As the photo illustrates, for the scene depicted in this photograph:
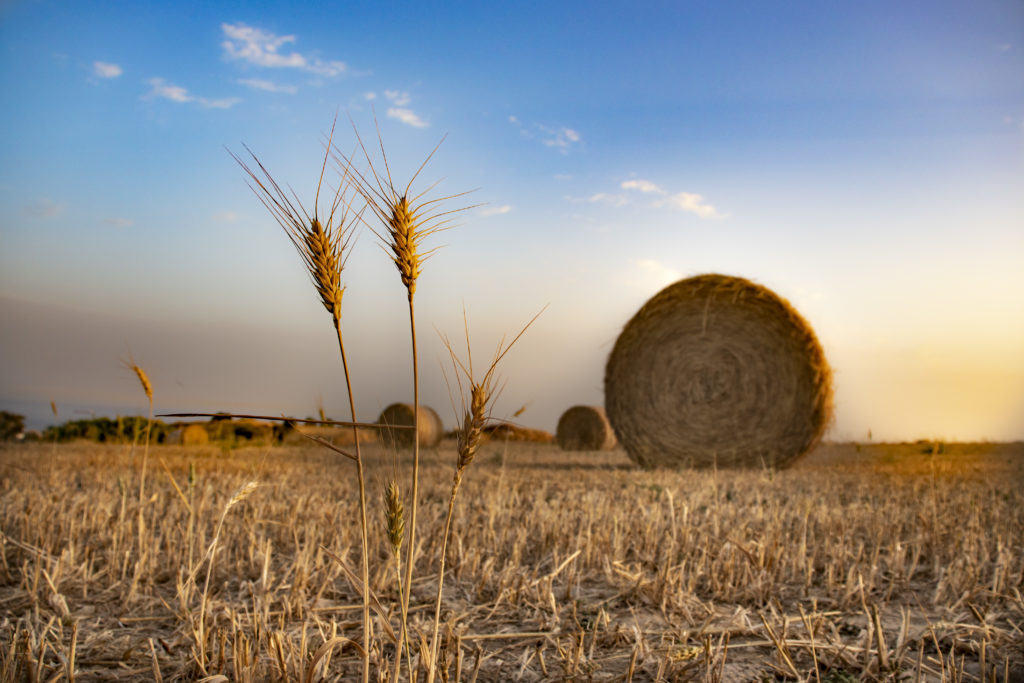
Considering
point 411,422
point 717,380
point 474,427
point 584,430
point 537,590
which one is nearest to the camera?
point 474,427

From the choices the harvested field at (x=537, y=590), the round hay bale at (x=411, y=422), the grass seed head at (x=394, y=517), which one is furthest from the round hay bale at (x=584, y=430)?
the grass seed head at (x=394, y=517)

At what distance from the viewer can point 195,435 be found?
14.0 meters

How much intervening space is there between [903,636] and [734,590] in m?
0.77

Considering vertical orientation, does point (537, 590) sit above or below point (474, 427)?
below

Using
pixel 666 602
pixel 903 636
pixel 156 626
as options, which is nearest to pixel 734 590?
pixel 666 602

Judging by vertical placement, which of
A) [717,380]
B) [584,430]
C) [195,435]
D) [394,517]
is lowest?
[195,435]

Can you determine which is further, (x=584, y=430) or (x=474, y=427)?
(x=584, y=430)

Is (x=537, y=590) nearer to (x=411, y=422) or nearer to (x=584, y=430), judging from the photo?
(x=411, y=422)

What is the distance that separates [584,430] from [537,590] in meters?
11.2

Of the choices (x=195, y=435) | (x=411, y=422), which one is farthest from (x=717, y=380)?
(x=195, y=435)

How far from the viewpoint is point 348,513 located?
437 cm

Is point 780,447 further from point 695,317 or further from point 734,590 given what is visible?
point 734,590

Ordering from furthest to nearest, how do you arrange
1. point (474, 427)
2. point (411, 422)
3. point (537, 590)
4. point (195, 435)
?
point (195, 435) < point (411, 422) < point (537, 590) < point (474, 427)

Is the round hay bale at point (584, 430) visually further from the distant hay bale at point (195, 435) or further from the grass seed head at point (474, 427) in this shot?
the grass seed head at point (474, 427)
